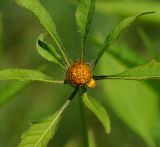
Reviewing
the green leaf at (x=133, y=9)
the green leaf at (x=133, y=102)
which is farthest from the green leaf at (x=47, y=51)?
the green leaf at (x=133, y=9)

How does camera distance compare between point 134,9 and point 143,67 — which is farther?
point 134,9

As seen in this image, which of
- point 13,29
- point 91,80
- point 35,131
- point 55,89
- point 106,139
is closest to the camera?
point 35,131

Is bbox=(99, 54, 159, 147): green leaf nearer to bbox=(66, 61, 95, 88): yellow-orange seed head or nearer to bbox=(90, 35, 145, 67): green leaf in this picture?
bbox=(90, 35, 145, 67): green leaf

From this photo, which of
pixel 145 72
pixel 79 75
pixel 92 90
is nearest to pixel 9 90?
pixel 79 75

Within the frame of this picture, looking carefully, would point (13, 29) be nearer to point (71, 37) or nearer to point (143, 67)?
point (71, 37)

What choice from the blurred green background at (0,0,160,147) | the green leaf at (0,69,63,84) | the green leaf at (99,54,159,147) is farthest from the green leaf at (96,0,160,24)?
the green leaf at (0,69,63,84)

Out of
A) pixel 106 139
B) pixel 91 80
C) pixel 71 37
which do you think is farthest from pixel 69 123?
pixel 91 80

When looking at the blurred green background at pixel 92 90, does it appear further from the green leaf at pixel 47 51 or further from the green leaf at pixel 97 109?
the green leaf at pixel 97 109

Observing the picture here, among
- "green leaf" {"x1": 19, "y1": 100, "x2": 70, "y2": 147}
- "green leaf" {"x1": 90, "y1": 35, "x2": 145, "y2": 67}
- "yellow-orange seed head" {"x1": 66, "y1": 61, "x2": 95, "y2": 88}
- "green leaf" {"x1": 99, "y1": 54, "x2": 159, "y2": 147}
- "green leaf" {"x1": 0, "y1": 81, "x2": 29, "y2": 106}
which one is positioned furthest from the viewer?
"green leaf" {"x1": 99, "y1": 54, "x2": 159, "y2": 147}
